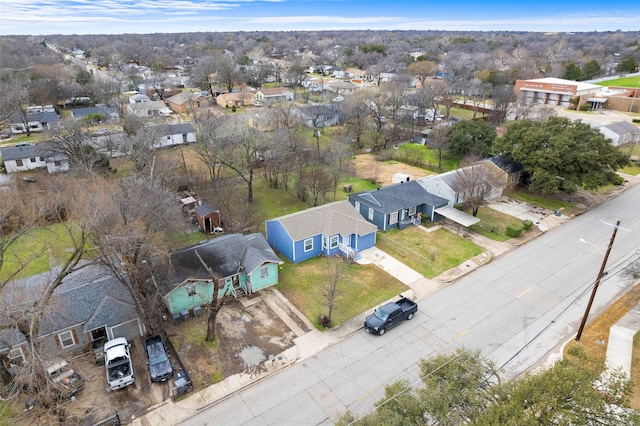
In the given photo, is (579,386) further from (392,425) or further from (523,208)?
(523,208)

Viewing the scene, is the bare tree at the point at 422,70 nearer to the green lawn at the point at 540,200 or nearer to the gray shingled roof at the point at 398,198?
the green lawn at the point at 540,200

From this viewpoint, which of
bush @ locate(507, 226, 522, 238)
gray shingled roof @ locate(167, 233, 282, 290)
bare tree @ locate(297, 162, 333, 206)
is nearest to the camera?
gray shingled roof @ locate(167, 233, 282, 290)

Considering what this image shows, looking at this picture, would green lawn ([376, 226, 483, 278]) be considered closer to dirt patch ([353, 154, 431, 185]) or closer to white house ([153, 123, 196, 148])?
dirt patch ([353, 154, 431, 185])

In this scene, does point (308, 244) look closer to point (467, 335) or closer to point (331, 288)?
point (331, 288)

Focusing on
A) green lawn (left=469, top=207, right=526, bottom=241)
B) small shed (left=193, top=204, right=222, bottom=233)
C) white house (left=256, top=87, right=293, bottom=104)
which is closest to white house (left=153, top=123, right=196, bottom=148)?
small shed (left=193, top=204, right=222, bottom=233)

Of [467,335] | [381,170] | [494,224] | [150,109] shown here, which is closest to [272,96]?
[150,109]
